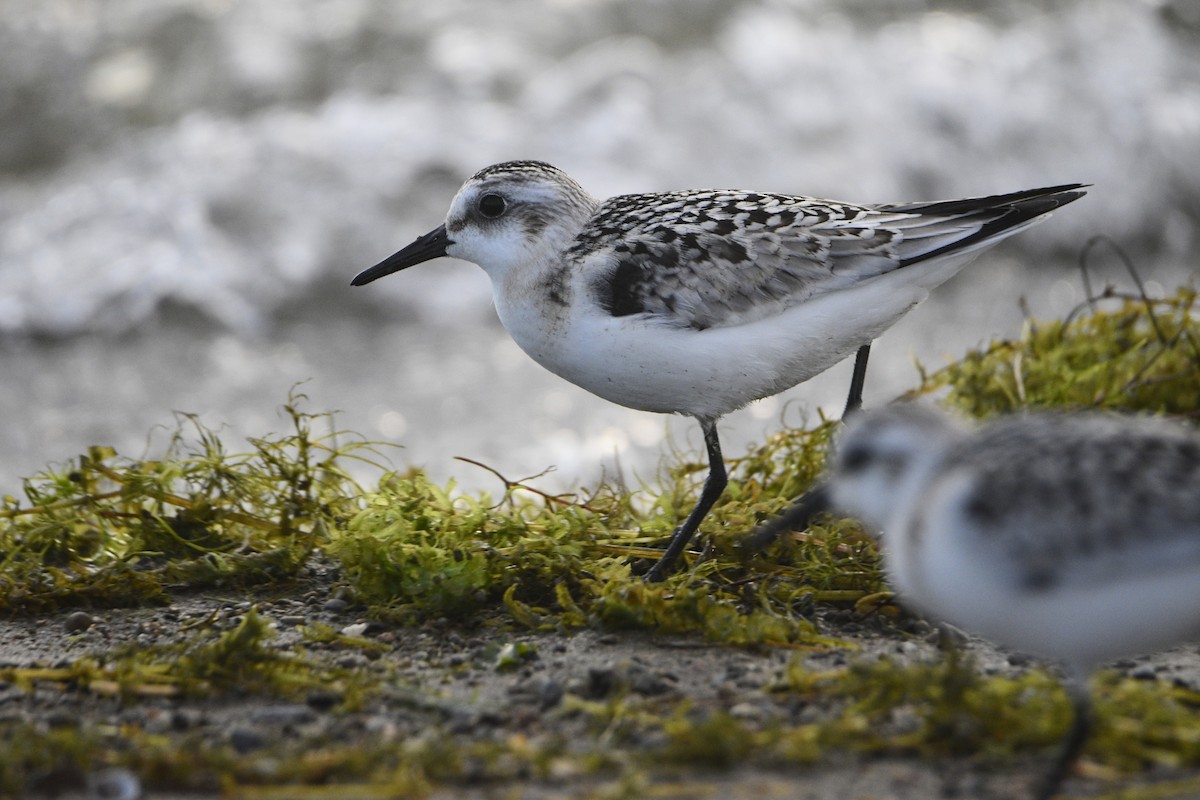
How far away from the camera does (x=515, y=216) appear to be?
15.1 feet

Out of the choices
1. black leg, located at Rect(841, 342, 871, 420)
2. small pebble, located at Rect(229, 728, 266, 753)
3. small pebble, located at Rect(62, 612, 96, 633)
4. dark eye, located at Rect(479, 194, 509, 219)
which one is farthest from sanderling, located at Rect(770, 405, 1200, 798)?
small pebble, located at Rect(62, 612, 96, 633)

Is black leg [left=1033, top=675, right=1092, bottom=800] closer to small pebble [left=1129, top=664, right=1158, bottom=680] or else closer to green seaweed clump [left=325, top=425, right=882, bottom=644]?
small pebble [left=1129, top=664, right=1158, bottom=680]

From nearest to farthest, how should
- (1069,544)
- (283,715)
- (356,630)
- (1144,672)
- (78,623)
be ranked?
(1069,544)
(283,715)
(1144,672)
(356,630)
(78,623)

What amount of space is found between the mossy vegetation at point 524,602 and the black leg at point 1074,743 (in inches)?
6.2

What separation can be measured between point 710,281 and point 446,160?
6.62 meters

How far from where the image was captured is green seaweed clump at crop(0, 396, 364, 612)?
14.4ft

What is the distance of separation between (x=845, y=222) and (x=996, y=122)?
293 inches

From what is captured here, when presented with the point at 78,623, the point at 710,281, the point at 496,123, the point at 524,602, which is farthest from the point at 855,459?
the point at 496,123

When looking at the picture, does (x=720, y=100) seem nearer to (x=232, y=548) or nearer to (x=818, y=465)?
(x=818, y=465)

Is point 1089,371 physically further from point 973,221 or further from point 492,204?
point 492,204

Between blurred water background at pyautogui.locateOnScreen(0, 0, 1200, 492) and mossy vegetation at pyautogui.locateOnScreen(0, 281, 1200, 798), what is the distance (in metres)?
2.14

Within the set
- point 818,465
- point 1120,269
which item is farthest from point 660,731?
point 1120,269

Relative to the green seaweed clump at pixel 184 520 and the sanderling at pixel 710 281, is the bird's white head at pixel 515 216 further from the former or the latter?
the green seaweed clump at pixel 184 520

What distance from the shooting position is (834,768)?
2.97 m
